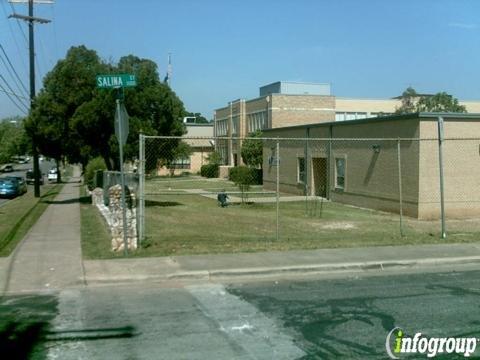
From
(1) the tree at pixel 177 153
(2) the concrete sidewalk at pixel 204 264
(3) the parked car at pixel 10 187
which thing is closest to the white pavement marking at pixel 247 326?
(2) the concrete sidewalk at pixel 204 264

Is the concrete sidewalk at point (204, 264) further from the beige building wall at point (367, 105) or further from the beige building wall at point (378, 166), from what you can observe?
the beige building wall at point (367, 105)

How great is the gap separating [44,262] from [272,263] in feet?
13.7

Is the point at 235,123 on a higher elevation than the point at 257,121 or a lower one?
higher

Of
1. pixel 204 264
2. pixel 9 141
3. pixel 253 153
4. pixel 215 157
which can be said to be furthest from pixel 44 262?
pixel 9 141

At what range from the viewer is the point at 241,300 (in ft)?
26.7

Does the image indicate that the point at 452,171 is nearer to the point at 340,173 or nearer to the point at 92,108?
the point at 340,173

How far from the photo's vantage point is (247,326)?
6.79 meters

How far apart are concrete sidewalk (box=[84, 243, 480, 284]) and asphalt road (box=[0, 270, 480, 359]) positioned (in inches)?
20.9

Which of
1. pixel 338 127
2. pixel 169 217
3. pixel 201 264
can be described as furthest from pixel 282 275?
pixel 338 127

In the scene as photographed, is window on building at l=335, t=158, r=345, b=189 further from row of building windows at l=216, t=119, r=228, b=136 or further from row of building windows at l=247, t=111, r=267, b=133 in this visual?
row of building windows at l=216, t=119, r=228, b=136

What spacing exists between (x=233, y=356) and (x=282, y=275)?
4.36 metres

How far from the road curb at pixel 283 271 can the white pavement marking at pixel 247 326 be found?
2.96ft

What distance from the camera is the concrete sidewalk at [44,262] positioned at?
922 cm

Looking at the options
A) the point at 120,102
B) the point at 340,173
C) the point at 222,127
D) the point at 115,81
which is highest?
the point at 222,127
